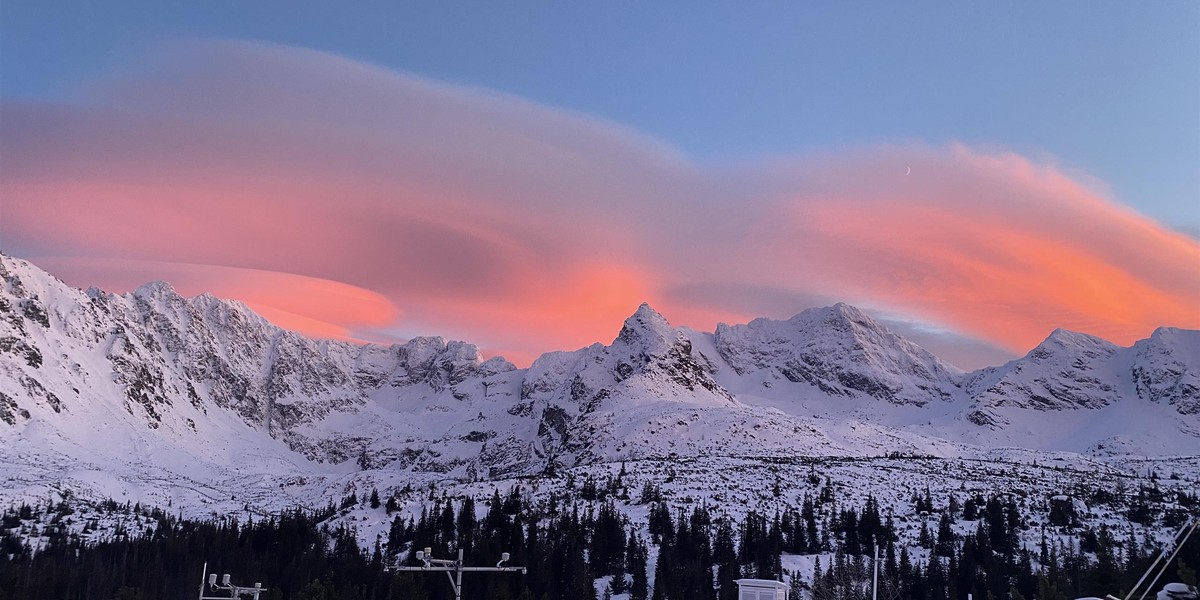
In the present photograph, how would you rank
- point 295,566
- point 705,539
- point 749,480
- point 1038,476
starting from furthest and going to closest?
point 1038,476
point 749,480
point 295,566
point 705,539

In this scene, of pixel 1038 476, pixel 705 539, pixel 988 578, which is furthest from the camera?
pixel 1038 476

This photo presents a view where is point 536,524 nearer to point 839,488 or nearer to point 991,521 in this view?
point 839,488

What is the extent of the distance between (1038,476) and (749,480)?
55372 mm

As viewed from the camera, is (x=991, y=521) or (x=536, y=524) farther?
(x=536, y=524)

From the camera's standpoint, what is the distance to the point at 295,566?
124812 mm

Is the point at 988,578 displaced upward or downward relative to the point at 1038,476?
downward

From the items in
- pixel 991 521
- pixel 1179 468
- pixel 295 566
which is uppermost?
pixel 1179 468

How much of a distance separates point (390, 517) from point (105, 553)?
46.5 m

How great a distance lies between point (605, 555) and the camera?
116 m

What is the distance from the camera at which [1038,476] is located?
552 ft

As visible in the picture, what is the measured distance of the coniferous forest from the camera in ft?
331

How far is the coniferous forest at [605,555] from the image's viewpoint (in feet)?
331

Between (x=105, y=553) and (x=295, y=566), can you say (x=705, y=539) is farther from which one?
(x=105, y=553)

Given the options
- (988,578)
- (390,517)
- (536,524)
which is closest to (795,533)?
(988,578)
